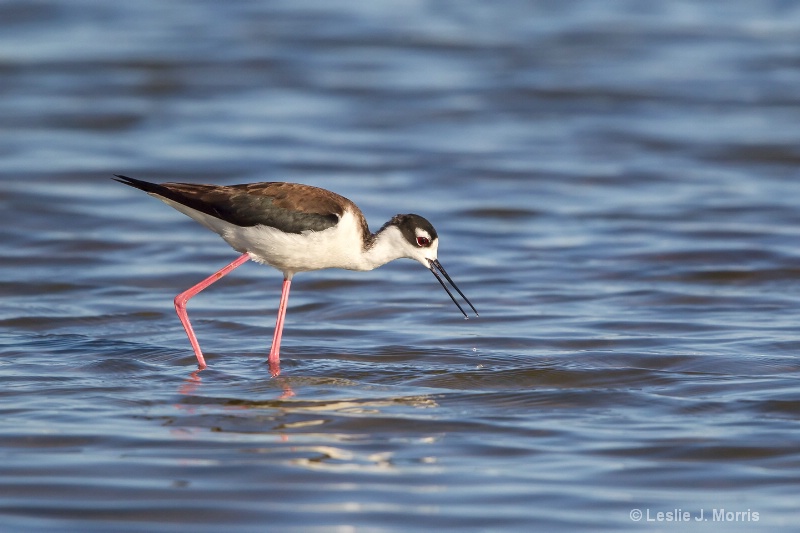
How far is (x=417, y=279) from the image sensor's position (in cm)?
1054

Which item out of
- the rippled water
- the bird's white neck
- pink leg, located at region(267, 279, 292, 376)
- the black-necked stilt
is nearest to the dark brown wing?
the black-necked stilt

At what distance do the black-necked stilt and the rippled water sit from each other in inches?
24.0

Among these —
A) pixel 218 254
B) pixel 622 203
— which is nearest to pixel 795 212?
pixel 622 203

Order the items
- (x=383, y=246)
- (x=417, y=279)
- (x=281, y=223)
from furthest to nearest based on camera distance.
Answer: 1. (x=417, y=279)
2. (x=383, y=246)
3. (x=281, y=223)

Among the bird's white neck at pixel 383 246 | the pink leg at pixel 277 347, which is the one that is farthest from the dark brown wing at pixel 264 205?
A: the pink leg at pixel 277 347

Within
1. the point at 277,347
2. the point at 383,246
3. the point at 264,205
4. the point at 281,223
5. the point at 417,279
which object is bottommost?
the point at 277,347

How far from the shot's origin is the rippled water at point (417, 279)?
219 inches

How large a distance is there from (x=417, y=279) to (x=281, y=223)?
9.27 ft

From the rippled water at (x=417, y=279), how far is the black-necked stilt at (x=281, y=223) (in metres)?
0.61

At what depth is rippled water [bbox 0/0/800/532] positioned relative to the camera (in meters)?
5.56

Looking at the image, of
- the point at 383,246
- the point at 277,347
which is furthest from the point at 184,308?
the point at 383,246

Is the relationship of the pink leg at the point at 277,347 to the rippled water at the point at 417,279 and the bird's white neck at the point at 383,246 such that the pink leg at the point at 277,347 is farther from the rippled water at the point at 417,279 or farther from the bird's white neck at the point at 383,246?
the bird's white neck at the point at 383,246

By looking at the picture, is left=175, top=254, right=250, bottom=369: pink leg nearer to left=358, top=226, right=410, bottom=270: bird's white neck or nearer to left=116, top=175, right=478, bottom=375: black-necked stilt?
left=116, top=175, right=478, bottom=375: black-necked stilt

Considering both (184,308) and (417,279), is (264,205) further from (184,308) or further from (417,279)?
(417,279)
